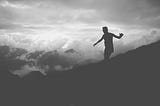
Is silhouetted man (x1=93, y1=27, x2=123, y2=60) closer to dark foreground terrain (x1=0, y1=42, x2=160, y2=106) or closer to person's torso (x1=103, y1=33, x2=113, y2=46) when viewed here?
person's torso (x1=103, y1=33, x2=113, y2=46)

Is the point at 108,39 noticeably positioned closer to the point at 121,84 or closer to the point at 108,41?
the point at 108,41

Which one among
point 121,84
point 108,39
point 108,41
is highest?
point 108,39

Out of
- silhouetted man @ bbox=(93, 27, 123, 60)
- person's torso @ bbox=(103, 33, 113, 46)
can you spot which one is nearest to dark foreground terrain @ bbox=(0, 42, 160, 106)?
silhouetted man @ bbox=(93, 27, 123, 60)

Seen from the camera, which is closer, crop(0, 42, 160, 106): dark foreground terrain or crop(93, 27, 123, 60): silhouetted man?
crop(0, 42, 160, 106): dark foreground terrain

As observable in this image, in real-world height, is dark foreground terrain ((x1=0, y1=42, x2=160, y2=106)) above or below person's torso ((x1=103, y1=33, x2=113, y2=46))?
below

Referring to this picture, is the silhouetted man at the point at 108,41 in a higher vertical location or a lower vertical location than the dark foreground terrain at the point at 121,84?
higher

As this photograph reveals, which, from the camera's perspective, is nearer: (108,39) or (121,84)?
(121,84)

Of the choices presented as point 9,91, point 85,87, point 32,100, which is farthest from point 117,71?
point 9,91

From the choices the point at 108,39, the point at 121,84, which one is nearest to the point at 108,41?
the point at 108,39

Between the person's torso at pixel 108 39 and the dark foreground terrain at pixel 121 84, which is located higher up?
the person's torso at pixel 108 39

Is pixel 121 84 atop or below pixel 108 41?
below

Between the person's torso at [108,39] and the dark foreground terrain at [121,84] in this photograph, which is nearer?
the dark foreground terrain at [121,84]

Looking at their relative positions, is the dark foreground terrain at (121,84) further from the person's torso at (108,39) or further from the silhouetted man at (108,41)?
the person's torso at (108,39)

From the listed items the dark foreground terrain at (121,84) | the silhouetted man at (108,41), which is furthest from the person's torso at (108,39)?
the dark foreground terrain at (121,84)
